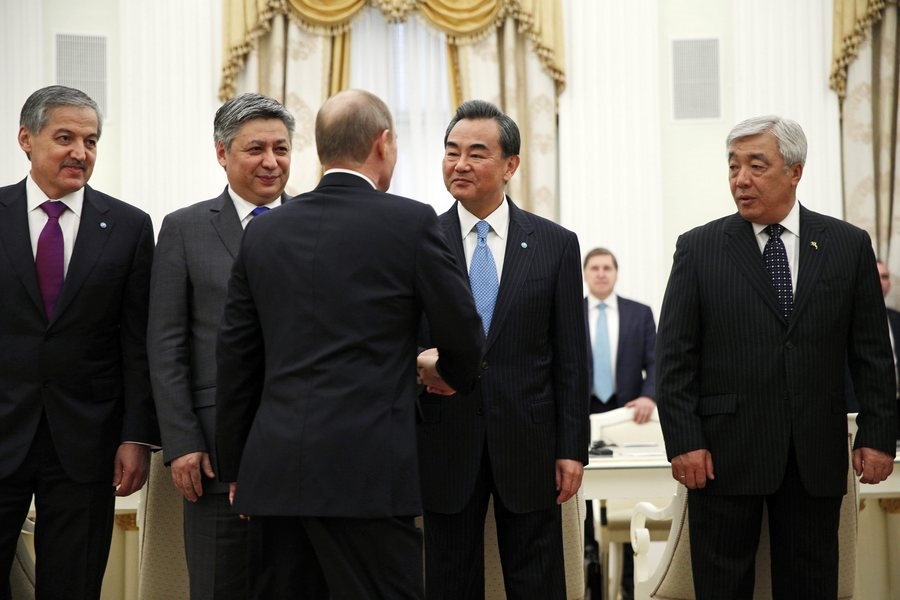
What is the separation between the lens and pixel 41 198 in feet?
9.96

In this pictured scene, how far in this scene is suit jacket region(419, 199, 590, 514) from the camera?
2.90m

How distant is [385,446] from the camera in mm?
2262

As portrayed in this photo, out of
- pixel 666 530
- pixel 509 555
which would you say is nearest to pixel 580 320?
pixel 509 555

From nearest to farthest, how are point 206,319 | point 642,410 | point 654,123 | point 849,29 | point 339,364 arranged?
point 339,364
point 206,319
point 642,410
point 849,29
point 654,123

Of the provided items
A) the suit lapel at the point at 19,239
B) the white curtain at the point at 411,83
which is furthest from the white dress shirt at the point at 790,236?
the white curtain at the point at 411,83

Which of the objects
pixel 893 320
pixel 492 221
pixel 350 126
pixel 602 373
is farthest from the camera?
pixel 893 320

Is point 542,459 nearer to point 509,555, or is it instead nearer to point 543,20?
point 509,555

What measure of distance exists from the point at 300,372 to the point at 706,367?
1.35 metres

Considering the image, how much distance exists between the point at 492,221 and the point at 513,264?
174 mm

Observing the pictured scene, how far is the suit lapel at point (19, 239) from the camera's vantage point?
9.50 feet

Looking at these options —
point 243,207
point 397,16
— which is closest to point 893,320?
point 397,16

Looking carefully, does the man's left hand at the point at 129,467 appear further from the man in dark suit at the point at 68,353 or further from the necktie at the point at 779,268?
the necktie at the point at 779,268

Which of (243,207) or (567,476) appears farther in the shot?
(243,207)

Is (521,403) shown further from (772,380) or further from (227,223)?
(227,223)
